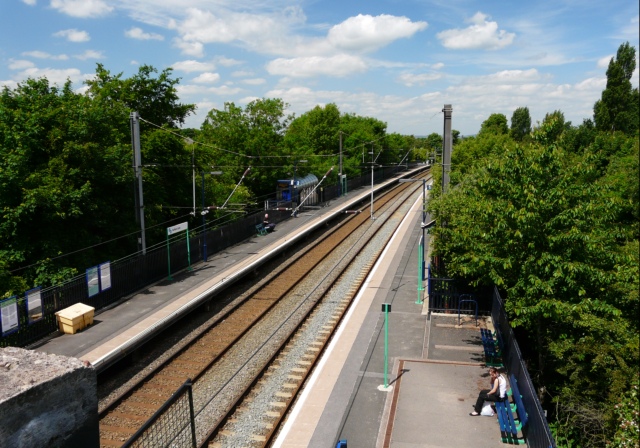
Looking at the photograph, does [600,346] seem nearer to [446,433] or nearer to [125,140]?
[446,433]

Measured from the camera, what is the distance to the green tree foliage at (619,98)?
170 feet

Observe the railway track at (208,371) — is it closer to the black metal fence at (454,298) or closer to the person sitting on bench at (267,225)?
the black metal fence at (454,298)

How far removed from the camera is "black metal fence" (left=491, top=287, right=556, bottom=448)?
349 inches

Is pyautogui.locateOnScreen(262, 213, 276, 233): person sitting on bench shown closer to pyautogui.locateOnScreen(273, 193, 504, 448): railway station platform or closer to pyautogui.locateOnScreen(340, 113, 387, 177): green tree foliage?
pyautogui.locateOnScreen(273, 193, 504, 448): railway station platform

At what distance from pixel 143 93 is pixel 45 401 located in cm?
2743

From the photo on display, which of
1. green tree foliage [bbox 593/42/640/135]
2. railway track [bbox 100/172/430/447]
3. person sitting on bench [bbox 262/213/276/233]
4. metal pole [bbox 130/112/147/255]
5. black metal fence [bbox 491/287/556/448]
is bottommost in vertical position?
railway track [bbox 100/172/430/447]

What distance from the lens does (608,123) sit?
180ft

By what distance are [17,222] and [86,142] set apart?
4372 millimetres

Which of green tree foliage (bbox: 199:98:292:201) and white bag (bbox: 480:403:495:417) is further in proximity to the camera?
green tree foliage (bbox: 199:98:292:201)

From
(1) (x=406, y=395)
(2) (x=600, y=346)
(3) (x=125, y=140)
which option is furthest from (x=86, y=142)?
(2) (x=600, y=346)

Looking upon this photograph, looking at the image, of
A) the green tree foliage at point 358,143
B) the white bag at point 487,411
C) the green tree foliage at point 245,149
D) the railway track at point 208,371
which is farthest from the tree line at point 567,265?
the green tree foliage at point 358,143

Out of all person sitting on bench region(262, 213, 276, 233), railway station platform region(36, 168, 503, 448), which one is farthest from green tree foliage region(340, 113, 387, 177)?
railway station platform region(36, 168, 503, 448)

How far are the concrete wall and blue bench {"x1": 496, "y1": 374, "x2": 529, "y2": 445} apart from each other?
8.09 m

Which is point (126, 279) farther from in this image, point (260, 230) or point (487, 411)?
point (487, 411)
